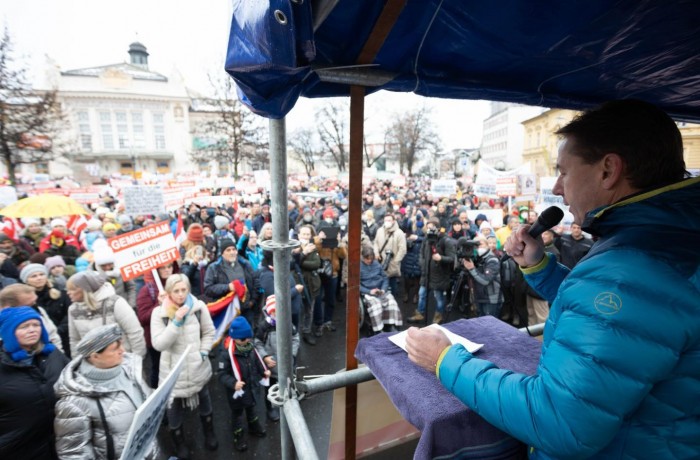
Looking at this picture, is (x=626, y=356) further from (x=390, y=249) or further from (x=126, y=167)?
(x=126, y=167)

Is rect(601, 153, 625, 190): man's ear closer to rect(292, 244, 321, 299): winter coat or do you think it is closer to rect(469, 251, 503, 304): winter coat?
rect(469, 251, 503, 304): winter coat

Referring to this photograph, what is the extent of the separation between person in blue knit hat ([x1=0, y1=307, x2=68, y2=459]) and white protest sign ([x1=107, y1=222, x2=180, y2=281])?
71.3 inches

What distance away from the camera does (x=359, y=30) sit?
1276 mm

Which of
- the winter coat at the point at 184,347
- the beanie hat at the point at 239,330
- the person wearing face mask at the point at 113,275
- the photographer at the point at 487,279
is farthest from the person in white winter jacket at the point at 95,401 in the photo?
the photographer at the point at 487,279

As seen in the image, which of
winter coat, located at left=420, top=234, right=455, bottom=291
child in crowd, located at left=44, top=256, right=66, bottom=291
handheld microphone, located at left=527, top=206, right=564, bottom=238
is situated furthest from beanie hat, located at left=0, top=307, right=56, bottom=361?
winter coat, located at left=420, top=234, right=455, bottom=291

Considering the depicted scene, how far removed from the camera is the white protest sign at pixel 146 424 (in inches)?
76.6

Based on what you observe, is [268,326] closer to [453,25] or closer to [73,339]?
[73,339]

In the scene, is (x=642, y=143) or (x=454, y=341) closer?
(x=642, y=143)

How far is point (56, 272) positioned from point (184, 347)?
9.93 ft

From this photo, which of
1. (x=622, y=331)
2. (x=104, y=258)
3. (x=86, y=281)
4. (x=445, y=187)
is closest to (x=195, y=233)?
(x=104, y=258)

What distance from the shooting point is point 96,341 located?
2461 millimetres

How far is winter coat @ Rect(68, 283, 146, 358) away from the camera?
3795mm

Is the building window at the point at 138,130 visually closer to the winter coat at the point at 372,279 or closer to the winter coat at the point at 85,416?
A: the winter coat at the point at 372,279

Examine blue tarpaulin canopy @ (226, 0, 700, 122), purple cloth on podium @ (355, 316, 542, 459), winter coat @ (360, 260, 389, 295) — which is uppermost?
blue tarpaulin canopy @ (226, 0, 700, 122)
